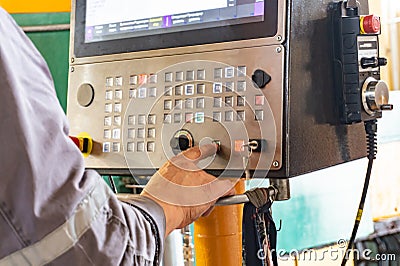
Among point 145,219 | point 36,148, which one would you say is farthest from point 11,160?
point 145,219

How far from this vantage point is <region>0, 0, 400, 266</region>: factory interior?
0.66 m

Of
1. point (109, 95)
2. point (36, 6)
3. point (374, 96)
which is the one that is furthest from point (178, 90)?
point (36, 6)

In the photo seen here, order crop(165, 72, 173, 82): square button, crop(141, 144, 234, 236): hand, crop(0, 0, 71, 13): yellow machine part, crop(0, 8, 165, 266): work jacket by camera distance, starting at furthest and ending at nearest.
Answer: crop(0, 0, 71, 13): yellow machine part → crop(165, 72, 173, 82): square button → crop(141, 144, 234, 236): hand → crop(0, 8, 165, 266): work jacket

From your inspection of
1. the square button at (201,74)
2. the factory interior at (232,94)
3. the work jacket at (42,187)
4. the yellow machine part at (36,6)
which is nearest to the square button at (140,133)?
the factory interior at (232,94)

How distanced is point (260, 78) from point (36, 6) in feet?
2.67

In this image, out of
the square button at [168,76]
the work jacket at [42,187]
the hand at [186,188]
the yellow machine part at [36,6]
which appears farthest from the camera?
the yellow machine part at [36,6]

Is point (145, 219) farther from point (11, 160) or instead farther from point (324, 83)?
point (324, 83)

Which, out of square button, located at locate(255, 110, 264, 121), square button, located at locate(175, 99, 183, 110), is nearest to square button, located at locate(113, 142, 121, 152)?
square button, located at locate(175, 99, 183, 110)

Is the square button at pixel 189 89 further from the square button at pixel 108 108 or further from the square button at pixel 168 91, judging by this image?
the square button at pixel 108 108

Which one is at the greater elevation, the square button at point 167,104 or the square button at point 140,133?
the square button at point 167,104

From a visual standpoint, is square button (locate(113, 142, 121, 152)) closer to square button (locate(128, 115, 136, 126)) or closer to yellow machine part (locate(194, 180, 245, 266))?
square button (locate(128, 115, 136, 126))

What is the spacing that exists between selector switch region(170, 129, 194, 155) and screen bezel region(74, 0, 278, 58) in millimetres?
112

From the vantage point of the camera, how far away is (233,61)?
690 mm

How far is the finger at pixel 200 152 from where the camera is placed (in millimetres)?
683
